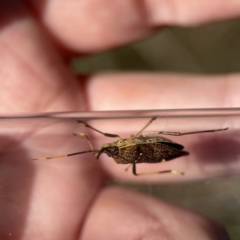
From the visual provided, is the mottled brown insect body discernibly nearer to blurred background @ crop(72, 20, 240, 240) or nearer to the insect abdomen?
the insect abdomen

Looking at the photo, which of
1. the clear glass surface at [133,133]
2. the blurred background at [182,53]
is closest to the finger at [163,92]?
the clear glass surface at [133,133]

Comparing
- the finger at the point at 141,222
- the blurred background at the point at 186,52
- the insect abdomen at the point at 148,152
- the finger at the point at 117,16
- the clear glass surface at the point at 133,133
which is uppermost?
the blurred background at the point at 186,52

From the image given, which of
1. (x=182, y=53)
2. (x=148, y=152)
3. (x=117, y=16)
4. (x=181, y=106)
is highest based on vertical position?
(x=182, y=53)

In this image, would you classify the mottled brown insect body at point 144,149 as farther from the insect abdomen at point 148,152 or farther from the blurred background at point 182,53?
the blurred background at point 182,53

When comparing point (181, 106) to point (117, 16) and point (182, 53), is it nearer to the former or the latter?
point (117, 16)

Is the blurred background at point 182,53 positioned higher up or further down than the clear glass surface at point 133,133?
higher up

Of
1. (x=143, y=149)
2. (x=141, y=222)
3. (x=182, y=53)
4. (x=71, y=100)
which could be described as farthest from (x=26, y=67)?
(x=182, y=53)
